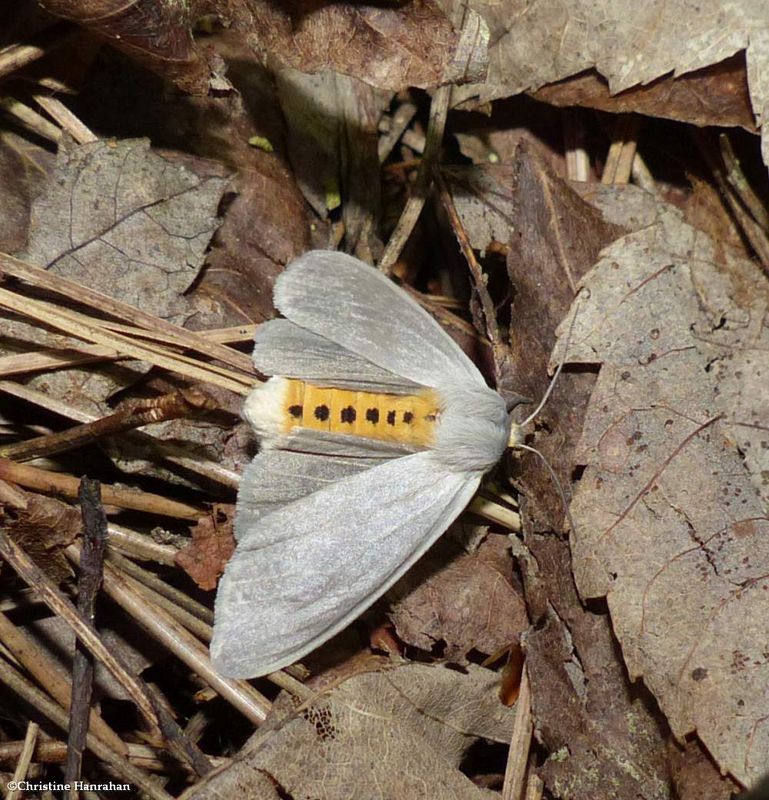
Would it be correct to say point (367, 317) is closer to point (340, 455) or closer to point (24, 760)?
point (340, 455)

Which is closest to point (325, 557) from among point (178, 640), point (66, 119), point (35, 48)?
point (178, 640)

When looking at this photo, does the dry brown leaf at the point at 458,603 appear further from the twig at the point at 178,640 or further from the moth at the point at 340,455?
the twig at the point at 178,640

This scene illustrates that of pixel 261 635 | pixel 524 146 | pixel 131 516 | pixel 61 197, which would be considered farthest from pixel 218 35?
pixel 261 635

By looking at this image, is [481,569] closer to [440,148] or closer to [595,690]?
[595,690]

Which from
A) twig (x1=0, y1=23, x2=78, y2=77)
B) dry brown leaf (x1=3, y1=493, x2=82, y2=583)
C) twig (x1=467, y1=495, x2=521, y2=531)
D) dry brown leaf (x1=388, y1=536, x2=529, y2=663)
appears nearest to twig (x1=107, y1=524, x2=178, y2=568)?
dry brown leaf (x1=3, y1=493, x2=82, y2=583)

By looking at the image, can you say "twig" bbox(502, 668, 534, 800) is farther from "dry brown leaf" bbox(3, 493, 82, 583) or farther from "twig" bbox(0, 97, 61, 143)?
"twig" bbox(0, 97, 61, 143)
